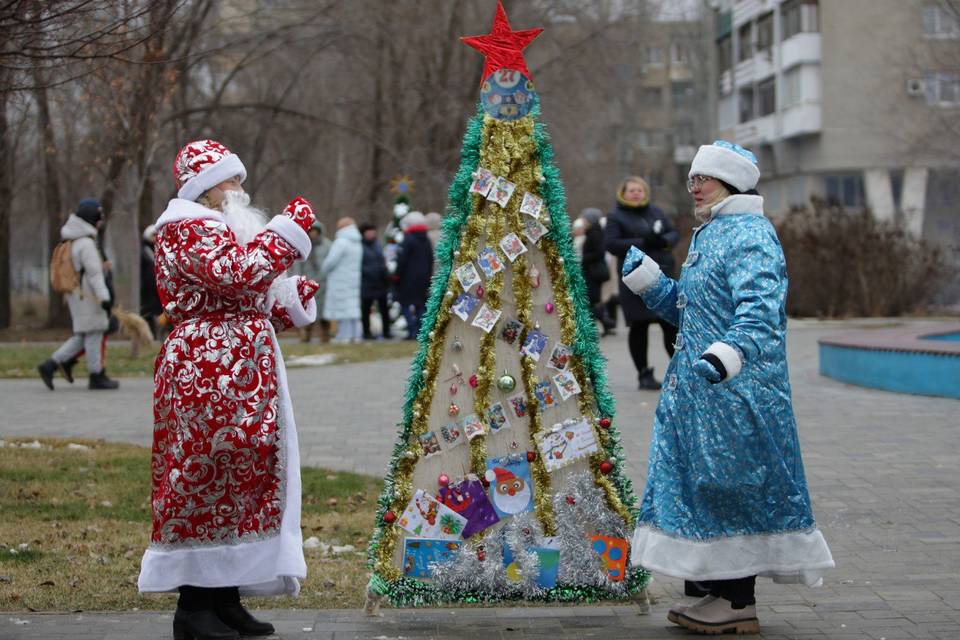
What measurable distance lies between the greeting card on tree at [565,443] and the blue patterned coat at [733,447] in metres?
0.45

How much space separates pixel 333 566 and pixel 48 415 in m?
6.92

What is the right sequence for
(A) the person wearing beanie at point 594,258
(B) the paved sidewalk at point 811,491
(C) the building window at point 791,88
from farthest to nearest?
(C) the building window at point 791,88
(A) the person wearing beanie at point 594,258
(B) the paved sidewalk at point 811,491

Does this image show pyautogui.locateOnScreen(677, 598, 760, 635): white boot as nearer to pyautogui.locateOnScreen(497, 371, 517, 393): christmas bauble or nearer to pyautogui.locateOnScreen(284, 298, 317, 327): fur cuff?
pyautogui.locateOnScreen(497, 371, 517, 393): christmas bauble

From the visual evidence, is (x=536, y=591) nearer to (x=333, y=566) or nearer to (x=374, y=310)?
(x=333, y=566)

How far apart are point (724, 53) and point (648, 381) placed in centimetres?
5654

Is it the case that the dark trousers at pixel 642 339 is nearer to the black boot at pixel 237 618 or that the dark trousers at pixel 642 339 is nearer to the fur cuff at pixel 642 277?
the fur cuff at pixel 642 277

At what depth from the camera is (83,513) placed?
8422 mm

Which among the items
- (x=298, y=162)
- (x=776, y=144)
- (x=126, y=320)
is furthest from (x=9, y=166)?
(x=776, y=144)

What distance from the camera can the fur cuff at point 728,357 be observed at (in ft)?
17.1

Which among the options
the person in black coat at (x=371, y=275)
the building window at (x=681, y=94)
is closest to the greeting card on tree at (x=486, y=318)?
the person in black coat at (x=371, y=275)

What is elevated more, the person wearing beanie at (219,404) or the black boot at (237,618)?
the person wearing beanie at (219,404)

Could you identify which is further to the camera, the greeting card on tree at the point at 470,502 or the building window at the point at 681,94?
the building window at the point at 681,94

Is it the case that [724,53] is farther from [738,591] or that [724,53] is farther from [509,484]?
[738,591]

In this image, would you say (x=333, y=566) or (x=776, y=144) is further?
(x=776, y=144)
